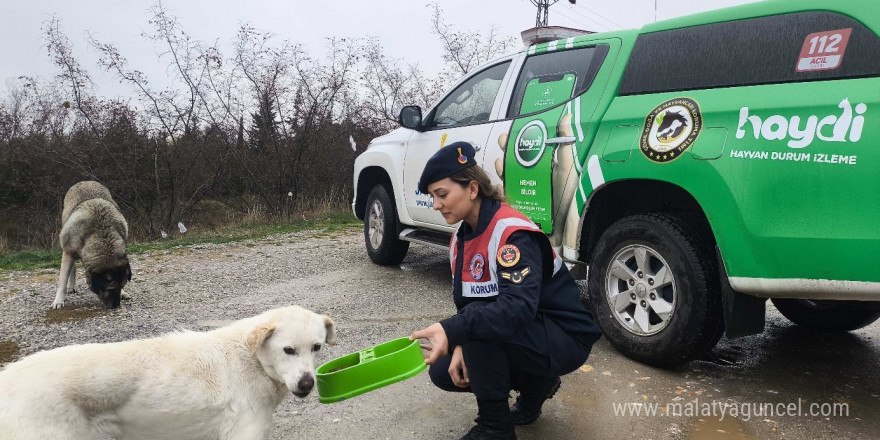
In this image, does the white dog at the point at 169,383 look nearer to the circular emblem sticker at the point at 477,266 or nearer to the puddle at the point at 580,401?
the circular emblem sticker at the point at 477,266

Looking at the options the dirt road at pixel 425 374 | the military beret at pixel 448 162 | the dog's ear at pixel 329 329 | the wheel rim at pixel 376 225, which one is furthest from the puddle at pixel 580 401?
the wheel rim at pixel 376 225

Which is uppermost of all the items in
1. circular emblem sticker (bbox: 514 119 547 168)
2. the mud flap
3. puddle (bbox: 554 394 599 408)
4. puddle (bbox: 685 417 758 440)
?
circular emblem sticker (bbox: 514 119 547 168)

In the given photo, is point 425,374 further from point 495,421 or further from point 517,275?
point 517,275

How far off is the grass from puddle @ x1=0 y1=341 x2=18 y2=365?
3.48 metres

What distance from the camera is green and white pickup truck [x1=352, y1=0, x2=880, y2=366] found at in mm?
2746

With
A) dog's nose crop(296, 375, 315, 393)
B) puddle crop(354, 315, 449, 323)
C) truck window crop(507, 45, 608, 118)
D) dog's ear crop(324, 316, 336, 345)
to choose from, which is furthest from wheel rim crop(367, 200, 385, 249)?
dog's nose crop(296, 375, 315, 393)

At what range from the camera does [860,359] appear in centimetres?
391

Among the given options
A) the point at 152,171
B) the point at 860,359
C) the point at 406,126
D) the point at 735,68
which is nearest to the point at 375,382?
the point at 735,68

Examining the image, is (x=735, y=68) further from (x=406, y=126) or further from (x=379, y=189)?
(x=379, y=189)

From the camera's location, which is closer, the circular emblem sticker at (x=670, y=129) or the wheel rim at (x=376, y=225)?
the circular emblem sticker at (x=670, y=129)

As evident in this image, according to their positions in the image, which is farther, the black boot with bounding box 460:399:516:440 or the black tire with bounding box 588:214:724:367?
the black tire with bounding box 588:214:724:367

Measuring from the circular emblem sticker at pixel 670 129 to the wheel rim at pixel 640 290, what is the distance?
59cm

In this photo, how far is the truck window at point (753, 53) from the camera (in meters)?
2.82

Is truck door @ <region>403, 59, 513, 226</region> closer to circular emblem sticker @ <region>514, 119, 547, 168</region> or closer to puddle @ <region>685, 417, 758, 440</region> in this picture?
circular emblem sticker @ <region>514, 119, 547, 168</region>
